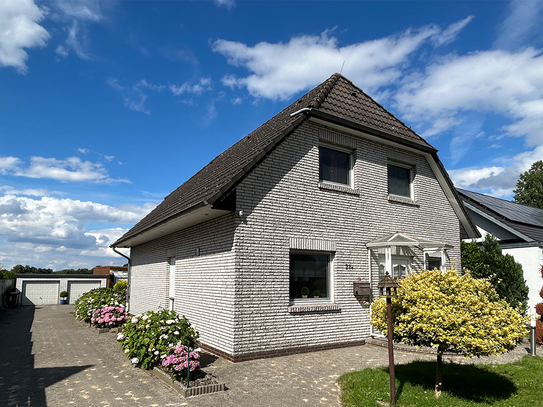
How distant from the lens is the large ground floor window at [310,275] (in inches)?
369

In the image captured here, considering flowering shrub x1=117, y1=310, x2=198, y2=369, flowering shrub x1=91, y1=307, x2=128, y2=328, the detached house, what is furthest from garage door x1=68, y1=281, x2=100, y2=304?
flowering shrub x1=117, y1=310, x2=198, y2=369

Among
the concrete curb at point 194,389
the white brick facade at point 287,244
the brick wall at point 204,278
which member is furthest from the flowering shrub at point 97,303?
the concrete curb at point 194,389

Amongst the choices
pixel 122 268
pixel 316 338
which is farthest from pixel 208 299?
pixel 122 268

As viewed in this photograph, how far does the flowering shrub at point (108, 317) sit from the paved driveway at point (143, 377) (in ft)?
6.97

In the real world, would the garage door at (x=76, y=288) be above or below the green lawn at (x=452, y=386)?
below


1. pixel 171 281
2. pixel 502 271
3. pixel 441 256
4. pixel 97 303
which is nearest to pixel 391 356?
pixel 441 256

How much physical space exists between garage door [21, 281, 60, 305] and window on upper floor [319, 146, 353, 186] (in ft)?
96.6

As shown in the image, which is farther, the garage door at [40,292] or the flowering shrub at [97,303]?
the garage door at [40,292]

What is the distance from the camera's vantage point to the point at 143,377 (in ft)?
23.4

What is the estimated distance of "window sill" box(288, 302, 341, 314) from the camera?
9.05m

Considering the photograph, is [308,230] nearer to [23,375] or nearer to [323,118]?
[323,118]

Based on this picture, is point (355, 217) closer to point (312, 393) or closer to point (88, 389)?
point (312, 393)

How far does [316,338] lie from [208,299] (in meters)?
2.77

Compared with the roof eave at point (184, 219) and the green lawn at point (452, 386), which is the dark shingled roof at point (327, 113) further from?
the green lawn at point (452, 386)
